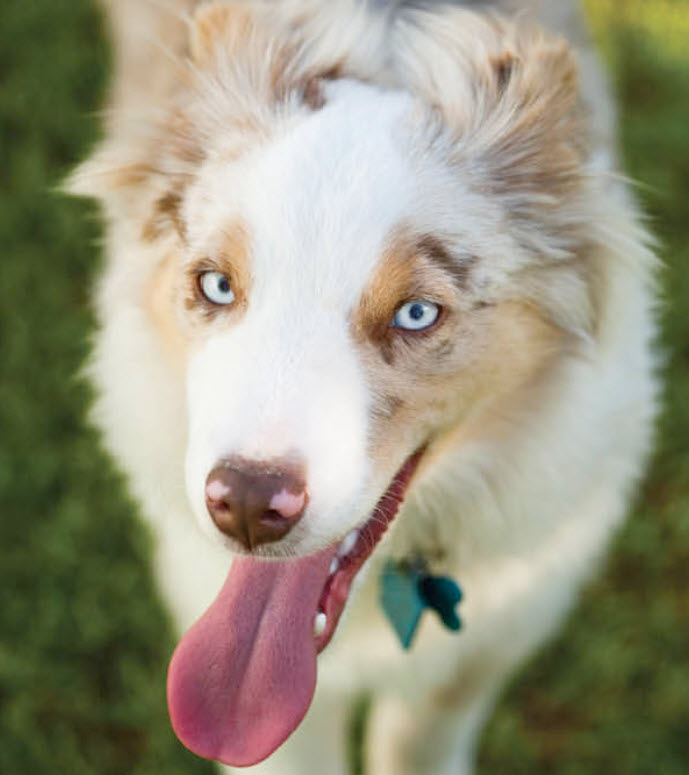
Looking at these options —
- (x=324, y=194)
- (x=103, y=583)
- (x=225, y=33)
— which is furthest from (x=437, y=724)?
(x=225, y=33)

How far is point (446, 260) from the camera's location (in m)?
2.20

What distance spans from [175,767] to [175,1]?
2426 mm

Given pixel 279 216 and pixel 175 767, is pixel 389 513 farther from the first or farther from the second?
pixel 175 767

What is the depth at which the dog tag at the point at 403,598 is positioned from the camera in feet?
8.52

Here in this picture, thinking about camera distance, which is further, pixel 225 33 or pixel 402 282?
pixel 225 33

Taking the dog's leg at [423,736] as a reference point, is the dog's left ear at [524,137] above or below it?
above

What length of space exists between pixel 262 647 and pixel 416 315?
79 cm

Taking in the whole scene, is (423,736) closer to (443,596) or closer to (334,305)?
(443,596)

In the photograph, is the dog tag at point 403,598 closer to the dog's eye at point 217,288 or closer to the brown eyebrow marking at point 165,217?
the dog's eye at point 217,288

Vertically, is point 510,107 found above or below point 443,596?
above

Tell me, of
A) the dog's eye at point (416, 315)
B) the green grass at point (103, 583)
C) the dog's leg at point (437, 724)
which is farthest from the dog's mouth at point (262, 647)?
the green grass at point (103, 583)

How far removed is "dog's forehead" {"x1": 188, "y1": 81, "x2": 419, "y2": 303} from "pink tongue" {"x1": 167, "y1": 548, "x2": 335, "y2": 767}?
0.64 m

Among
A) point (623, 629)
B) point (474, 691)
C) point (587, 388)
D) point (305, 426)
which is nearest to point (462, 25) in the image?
point (587, 388)

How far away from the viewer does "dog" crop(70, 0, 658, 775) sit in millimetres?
2049
